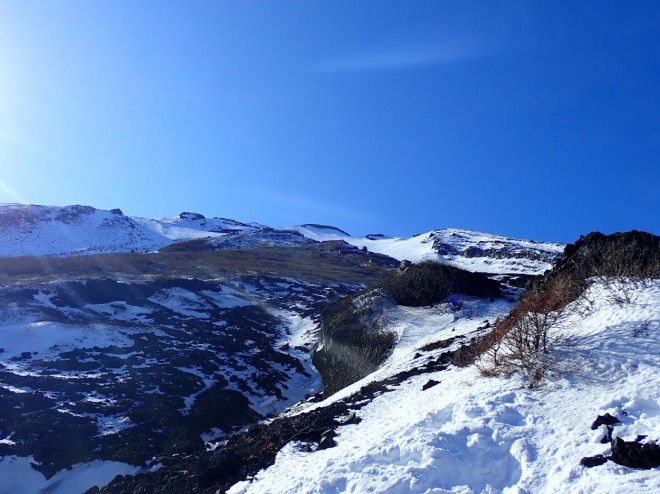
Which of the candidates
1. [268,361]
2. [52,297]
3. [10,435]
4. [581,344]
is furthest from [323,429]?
[52,297]

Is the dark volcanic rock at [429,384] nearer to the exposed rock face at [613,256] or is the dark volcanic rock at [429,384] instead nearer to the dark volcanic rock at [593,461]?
the exposed rock face at [613,256]

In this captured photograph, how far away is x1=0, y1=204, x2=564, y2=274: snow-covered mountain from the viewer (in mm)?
108750

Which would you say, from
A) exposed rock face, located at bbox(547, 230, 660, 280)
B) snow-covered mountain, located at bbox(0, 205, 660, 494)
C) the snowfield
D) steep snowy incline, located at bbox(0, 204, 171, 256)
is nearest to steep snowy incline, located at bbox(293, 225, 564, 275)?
snow-covered mountain, located at bbox(0, 205, 660, 494)

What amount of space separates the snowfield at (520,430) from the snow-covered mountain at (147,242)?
294 ft

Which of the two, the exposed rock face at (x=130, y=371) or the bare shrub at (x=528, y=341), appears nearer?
the bare shrub at (x=528, y=341)

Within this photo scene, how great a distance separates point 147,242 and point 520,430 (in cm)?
14647

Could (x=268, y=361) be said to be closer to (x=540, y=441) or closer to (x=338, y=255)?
(x=540, y=441)

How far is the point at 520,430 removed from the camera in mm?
9180

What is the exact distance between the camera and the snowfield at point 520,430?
7.95m

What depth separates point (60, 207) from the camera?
142375 mm

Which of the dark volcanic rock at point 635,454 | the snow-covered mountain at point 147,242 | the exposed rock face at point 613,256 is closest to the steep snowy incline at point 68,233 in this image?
the snow-covered mountain at point 147,242

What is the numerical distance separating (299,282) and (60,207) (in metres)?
109

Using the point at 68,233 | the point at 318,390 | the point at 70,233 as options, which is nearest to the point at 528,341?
the point at 318,390

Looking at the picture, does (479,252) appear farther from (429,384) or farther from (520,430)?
(520,430)
